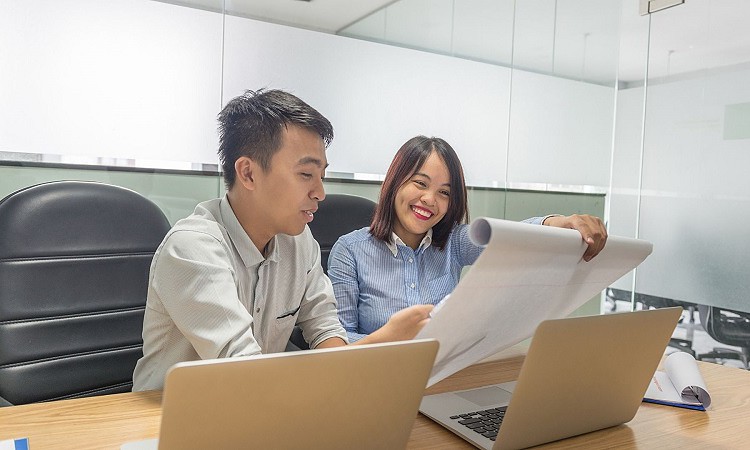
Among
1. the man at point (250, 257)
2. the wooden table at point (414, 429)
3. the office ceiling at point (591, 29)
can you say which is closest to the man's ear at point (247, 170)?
the man at point (250, 257)

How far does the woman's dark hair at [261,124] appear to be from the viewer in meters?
1.27

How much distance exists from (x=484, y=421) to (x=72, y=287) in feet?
3.37

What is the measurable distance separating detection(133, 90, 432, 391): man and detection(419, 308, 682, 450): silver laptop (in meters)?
0.40

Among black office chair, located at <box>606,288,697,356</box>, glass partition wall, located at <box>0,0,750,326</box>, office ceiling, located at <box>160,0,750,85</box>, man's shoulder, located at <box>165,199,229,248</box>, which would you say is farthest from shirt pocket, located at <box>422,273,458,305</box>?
black office chair, located at <box>606,288,697,356</box>

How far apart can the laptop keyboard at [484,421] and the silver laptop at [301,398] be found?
0.67 ft

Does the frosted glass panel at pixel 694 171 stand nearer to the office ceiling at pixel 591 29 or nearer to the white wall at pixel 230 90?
the office ceiling at pixel 591 29

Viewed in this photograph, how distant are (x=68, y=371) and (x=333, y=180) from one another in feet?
5.08

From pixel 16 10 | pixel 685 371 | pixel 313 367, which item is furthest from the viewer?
pixel 16 10

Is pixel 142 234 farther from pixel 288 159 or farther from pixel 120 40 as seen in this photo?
pixel 120 40

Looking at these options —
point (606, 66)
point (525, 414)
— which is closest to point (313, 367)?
point (525, 414)

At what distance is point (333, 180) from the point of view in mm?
2699

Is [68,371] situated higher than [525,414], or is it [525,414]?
[525,414]

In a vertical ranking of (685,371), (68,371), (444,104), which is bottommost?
(68,371)

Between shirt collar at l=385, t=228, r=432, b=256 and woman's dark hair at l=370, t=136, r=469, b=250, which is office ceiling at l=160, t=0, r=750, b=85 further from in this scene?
shirt collar at l=385, t=228, r=432, b=256
